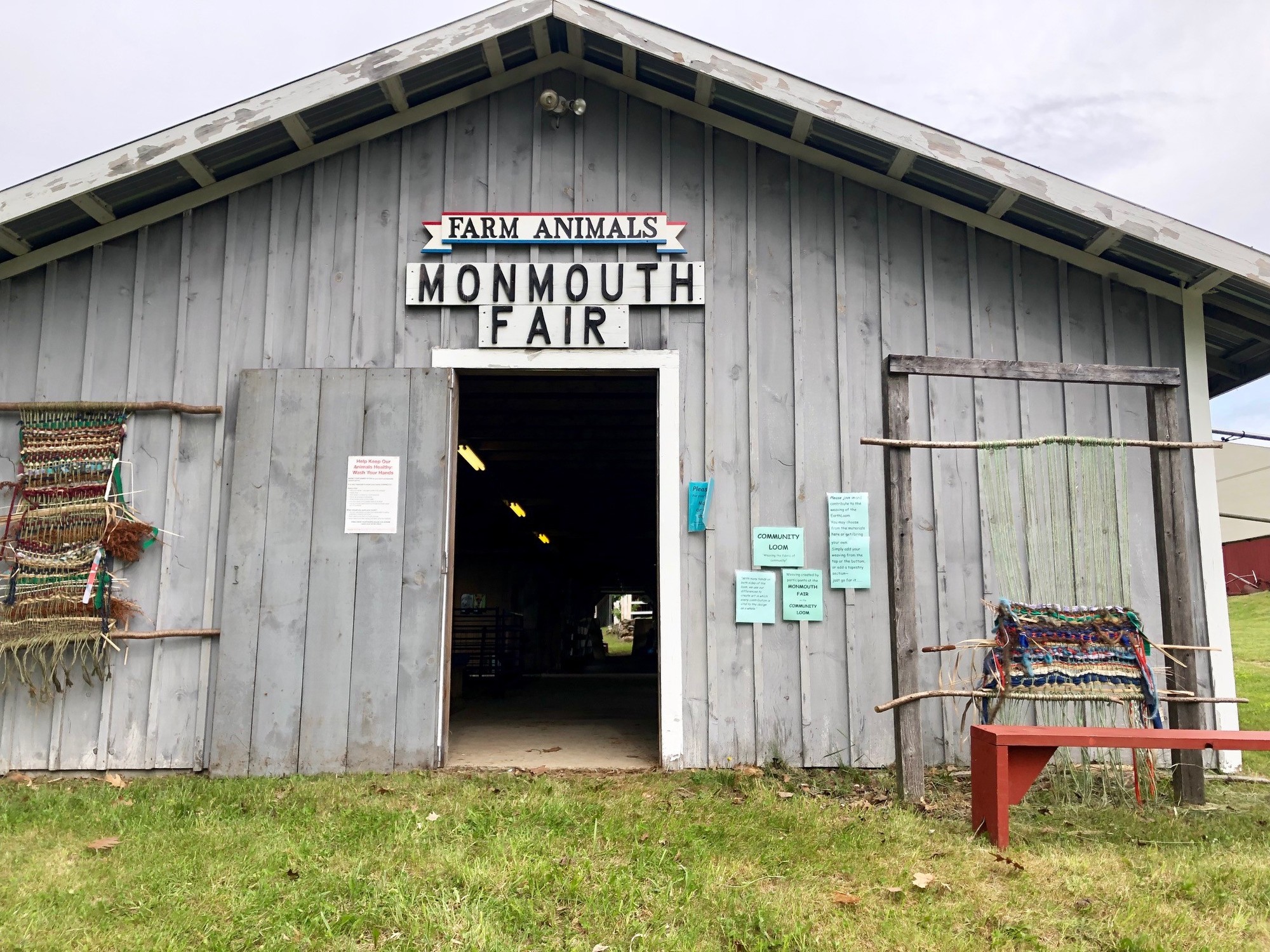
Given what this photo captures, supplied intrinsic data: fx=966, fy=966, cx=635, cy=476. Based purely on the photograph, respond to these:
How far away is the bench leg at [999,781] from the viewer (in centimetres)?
415

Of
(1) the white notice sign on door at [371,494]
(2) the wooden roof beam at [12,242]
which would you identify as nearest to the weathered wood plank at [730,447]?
(1) the white notice sign on door at [371,494]

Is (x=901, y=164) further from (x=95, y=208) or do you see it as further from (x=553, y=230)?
(x=95, y=208)

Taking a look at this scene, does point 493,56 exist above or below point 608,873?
above

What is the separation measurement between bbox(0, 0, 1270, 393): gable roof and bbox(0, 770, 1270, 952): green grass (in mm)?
→ 3219

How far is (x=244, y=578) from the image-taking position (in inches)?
229

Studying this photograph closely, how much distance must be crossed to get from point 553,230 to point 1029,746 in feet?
13.4

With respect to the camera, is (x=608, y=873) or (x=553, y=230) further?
(x=553, y=230)

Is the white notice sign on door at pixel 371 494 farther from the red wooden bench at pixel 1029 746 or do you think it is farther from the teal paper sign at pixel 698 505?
the red wooden bench at pixel 1029 746

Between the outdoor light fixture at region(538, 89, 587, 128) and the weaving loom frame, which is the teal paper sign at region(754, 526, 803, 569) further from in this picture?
the outdoor light fixture at region(538, 89, 587, 128)

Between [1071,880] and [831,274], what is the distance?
3.85m

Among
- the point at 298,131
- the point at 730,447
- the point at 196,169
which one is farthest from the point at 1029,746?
the point at 196,169

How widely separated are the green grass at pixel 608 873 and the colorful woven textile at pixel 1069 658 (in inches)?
22.8

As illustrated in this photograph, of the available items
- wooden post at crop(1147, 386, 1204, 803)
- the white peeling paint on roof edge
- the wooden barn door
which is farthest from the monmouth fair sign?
wooden post at crop(1147, 386, 1204, 803)

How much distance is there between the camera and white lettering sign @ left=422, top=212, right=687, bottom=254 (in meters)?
6.18
